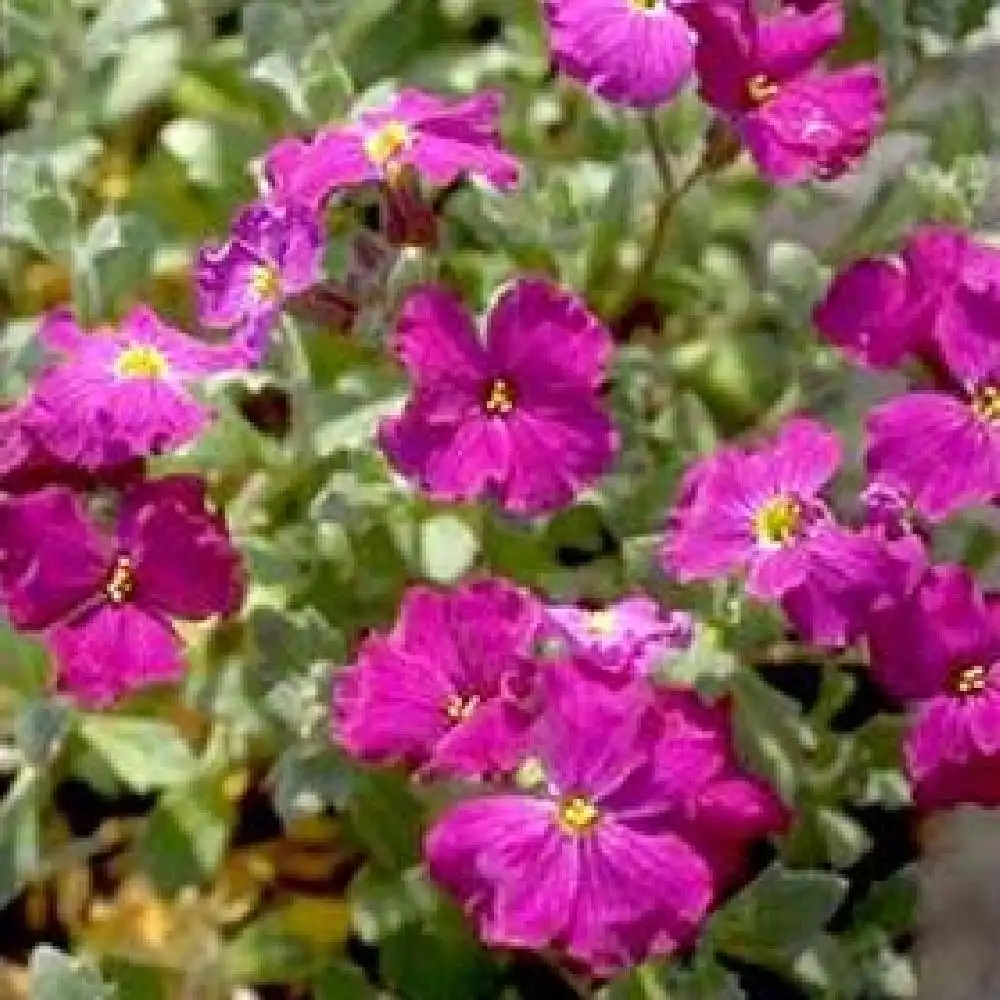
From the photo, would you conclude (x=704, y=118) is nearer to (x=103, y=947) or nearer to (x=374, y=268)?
(x=374, y=268)

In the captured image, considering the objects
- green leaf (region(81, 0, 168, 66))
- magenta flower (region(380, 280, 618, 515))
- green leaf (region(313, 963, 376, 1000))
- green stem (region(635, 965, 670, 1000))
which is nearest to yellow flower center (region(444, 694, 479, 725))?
magenta flower (region(380, 280, 618, 515))

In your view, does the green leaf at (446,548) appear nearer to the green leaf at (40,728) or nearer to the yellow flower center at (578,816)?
the green leaf at (40,728)

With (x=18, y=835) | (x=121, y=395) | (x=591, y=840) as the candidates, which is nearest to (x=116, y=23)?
(x=121, y=395)

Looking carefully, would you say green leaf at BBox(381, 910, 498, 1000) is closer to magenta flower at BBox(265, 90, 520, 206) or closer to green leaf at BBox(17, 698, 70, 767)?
green leaf at BBox(17, 698, 70, 767)

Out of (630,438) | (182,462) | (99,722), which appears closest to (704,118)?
(630,438)

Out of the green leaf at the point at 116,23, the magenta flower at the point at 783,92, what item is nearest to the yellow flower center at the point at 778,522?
the magenta flower at the point at 783,92
